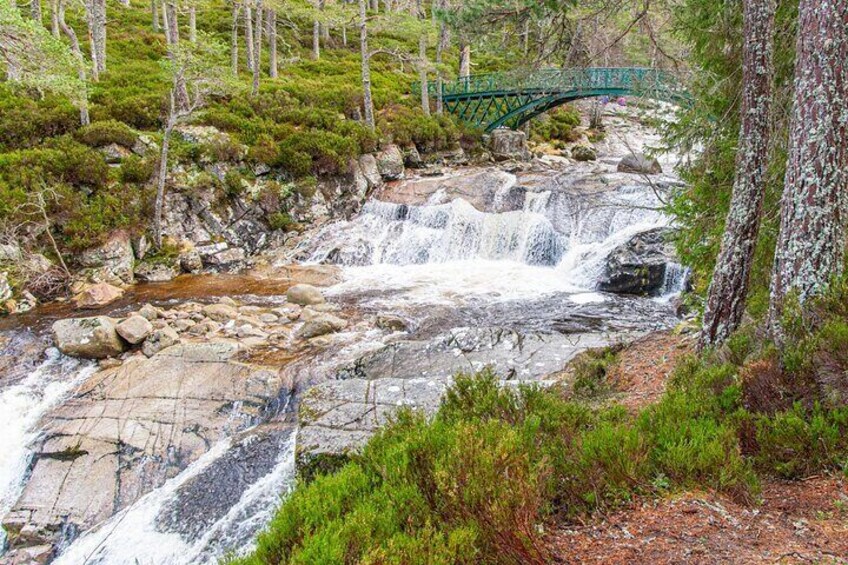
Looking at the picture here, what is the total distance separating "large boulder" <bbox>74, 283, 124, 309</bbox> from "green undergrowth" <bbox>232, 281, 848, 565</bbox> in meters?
10.4

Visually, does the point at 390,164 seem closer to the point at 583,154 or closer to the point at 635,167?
the point at 635,167

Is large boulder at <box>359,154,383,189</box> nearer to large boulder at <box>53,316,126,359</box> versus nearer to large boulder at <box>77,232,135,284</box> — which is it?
large boulder at <box>77,232,135,284</box>

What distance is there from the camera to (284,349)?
31.5 feet

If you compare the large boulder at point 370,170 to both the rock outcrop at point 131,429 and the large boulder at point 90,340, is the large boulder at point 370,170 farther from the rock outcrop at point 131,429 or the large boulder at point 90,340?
the rock outcrop at point 131,429

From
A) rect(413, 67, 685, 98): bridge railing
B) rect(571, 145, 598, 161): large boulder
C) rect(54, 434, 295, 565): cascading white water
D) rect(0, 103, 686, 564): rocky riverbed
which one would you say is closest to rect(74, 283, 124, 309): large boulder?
rect(0, 103, 686, 564): rocky riverbed

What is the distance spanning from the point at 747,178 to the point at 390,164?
16.2 metres

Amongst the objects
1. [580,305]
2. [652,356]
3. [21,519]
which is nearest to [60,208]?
[21,519]

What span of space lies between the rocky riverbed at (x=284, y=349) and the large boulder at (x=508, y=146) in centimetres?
643

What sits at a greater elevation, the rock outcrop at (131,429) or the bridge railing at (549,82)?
the bridge railing at (549,82)

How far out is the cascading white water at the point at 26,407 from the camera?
21.7ft

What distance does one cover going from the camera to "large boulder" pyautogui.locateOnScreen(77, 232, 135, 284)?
42.2 ft

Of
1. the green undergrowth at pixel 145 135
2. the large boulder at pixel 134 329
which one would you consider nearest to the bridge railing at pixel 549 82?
the green undergrowth at pixel 145 135

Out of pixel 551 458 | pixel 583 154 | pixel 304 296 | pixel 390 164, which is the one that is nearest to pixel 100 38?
pixel 390 164

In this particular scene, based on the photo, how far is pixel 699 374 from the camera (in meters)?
4.77
